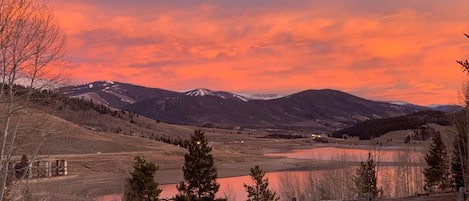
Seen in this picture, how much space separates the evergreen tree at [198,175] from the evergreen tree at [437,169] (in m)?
27.0

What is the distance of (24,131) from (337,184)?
4421 cm

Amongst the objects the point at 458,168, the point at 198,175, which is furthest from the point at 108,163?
the point at 198,175

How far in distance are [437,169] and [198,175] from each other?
30.3 metres

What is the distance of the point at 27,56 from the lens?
15.6 metres

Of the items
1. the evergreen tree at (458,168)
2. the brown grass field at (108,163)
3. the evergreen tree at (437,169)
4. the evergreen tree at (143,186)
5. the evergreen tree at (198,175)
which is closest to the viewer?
the evergreen tree at (198,175)

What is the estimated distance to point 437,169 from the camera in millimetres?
52250

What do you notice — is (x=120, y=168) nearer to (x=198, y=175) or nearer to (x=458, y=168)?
(x=458, y=168)

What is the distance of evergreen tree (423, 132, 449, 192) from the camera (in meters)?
51.6

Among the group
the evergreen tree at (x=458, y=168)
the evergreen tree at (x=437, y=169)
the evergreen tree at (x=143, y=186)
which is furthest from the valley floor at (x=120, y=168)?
the evergreen tree at (x=458, y=168)

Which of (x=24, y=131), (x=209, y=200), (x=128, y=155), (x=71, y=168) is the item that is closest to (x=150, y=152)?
(x=128, y=155)

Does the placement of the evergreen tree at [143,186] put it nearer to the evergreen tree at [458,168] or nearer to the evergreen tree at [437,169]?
the evergreen tree at [458,168]

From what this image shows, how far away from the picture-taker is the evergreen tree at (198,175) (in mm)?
31844

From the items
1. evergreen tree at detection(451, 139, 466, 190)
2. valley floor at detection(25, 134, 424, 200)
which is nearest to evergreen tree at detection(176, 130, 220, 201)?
valley floor at detection(25, 134, 424, 200)

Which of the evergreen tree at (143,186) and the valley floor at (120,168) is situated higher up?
the evergreen tree at (143,186)
